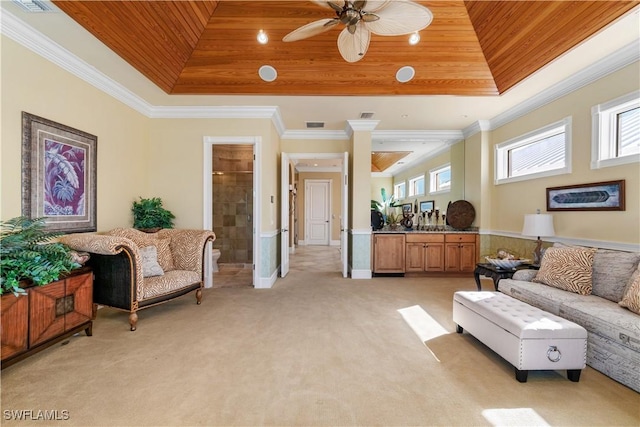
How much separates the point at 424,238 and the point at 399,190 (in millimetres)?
3238

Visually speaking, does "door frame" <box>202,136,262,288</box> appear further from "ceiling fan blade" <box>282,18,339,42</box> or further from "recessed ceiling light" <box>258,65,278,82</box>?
"ceiling fan blade" <box>282,18,339,42</box>

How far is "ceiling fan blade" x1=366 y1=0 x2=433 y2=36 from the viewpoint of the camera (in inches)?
76.3

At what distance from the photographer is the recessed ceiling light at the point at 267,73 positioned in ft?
11.4

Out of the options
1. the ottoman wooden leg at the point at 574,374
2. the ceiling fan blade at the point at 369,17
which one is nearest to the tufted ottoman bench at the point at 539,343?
the ottoman wooden leg at the point at 574,374

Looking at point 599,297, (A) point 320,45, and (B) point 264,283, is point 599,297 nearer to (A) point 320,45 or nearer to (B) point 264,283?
(A) point 320,45

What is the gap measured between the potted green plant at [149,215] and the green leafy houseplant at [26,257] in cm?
156

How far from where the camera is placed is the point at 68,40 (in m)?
2.67

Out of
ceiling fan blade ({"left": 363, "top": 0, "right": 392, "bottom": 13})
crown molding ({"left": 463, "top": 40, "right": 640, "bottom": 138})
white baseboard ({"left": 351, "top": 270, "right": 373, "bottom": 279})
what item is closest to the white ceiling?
crown molding ({"left": 463, "top": 40, "right": 640, "bottom": 138})

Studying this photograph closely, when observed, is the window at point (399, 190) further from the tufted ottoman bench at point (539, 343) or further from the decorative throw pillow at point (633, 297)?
the tufted ottoman bench at point (539, 343)

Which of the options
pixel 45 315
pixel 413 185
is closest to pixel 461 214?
pixel 413 185

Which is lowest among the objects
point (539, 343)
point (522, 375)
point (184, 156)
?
point (522, 375)

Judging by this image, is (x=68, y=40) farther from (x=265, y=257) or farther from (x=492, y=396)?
(x=492, y=396)

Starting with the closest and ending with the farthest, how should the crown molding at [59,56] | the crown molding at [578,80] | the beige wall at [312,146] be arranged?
the crown molding at [59,56]
the crown molding at [578,80]
the beige wall at [312,146]

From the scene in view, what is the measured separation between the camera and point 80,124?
10.2ft
